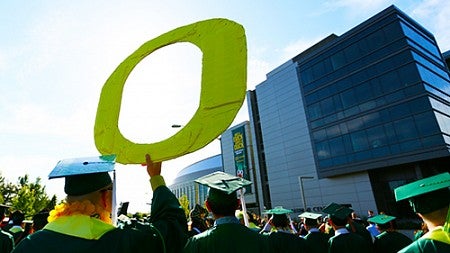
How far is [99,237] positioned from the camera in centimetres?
139

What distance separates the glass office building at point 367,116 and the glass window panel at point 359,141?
0.09 meters

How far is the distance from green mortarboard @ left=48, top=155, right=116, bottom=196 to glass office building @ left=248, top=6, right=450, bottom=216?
2610cm

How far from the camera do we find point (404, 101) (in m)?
23.8

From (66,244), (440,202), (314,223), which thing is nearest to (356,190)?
(314,223)

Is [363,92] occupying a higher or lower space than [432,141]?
higher

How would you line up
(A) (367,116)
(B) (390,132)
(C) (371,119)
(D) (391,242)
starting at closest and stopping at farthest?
1. (D) (391,242)
2. (B) (390,132)
3. (C) (371,119)
4. (A) (367,116)

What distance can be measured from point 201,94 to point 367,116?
27.8 m

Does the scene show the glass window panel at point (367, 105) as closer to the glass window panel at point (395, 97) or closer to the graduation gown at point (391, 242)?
the glass window panel at point (395, 97)

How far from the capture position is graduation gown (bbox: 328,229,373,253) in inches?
167

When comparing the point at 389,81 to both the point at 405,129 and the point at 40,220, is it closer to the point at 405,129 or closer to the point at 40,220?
the point at 405,129

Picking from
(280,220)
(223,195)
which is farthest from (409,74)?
(223,195)

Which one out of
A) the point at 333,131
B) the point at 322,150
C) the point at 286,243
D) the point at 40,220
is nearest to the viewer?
the point at 286,243

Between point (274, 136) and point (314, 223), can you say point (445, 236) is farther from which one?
point (274, 136)

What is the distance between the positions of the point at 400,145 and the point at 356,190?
6.29 meters
